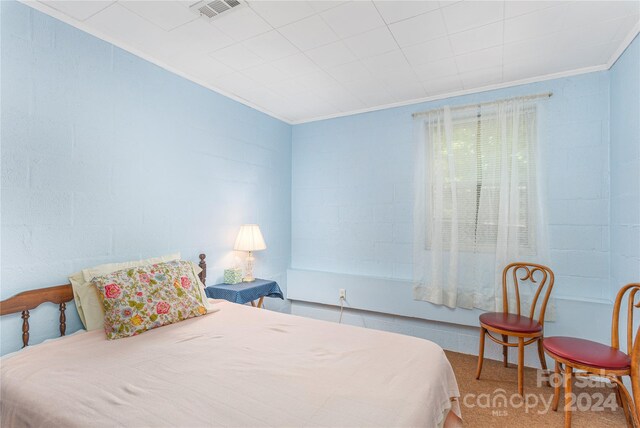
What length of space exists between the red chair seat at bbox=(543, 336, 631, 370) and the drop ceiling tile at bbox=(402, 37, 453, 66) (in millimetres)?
2177

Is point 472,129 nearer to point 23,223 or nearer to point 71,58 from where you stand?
point 71,58

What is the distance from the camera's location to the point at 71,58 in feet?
6.56

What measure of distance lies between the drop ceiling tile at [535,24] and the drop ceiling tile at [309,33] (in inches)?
45.4

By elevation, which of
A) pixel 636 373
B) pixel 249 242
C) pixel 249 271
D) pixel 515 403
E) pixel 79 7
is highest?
pixel 79 7

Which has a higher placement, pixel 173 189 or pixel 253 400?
pixel 173 189

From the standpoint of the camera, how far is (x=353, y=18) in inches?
78.0

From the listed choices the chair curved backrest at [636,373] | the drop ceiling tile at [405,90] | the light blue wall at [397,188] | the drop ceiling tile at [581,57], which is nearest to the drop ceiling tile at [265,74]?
the drop ceiling tile at [405,90]

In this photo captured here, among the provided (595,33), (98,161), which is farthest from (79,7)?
(595,33)

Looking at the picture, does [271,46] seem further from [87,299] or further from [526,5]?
[87,299]

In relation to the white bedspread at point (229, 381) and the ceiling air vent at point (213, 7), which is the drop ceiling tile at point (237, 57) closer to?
the ceiling air vent at point (213, 7)

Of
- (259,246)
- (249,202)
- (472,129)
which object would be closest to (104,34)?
(249,202)

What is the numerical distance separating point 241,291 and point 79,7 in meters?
2.23

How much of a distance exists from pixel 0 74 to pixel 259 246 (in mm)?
2130

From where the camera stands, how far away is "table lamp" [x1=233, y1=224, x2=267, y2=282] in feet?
10.1
